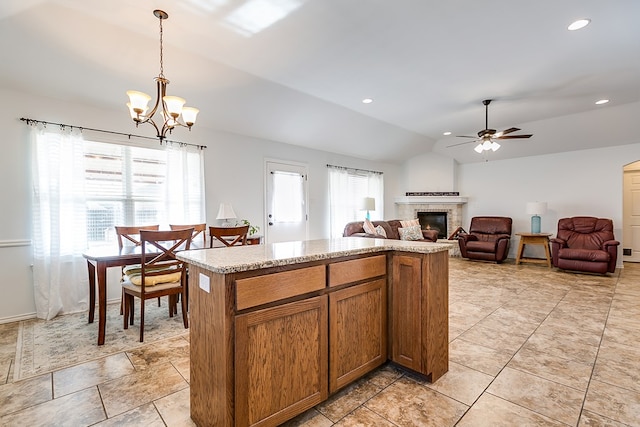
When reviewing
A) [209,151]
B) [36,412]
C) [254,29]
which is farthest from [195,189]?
[36,412]

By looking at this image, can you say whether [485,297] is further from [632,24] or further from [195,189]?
[195,189]

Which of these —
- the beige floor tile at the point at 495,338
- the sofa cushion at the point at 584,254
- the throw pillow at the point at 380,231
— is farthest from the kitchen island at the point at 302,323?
the sofa cushion at the point at 584,254

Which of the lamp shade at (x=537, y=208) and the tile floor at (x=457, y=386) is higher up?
the lamp shade at (x=537, y=208)

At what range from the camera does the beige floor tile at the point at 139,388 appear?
6.03 ft

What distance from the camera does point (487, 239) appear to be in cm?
664

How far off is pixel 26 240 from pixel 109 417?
2.67 meters

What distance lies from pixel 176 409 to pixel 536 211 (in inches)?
270

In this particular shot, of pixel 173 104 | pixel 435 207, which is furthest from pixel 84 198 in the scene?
pixel 435 207

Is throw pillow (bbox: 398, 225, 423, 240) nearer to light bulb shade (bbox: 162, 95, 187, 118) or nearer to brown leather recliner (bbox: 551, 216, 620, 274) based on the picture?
brown leather recliner (bbox: 551, 216, 620, 274)

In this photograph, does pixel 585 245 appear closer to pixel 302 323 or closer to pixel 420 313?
pixel 420 313

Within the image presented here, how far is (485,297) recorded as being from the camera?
13.2ft

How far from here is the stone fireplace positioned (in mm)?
7570

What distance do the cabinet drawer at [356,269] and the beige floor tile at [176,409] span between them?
1.11 metres

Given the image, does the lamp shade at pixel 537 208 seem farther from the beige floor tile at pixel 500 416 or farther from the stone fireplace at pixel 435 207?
the beige floor tile at pixel 500 416
